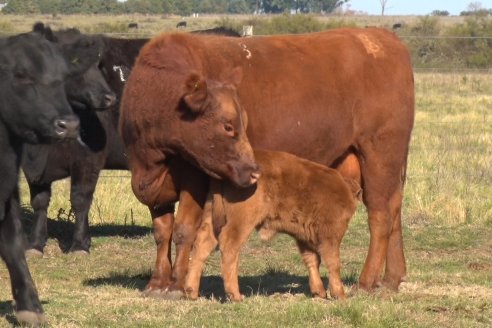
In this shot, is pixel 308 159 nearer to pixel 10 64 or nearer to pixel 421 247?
pixel 10 64

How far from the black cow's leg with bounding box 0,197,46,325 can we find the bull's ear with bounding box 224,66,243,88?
1.69 m

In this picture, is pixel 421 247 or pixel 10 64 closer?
pixel 10 64

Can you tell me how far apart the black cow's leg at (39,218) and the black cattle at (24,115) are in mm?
4086

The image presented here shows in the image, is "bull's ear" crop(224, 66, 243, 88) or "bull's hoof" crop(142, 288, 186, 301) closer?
"bull's ear" crop(224, 66, 243, 88)

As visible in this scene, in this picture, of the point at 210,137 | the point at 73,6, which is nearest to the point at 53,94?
the point at 210,137

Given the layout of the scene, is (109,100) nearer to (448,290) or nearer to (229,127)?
(229,127)

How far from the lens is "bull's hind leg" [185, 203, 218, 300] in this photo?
7699 mm

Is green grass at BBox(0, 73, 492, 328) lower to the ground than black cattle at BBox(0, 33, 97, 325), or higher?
lower

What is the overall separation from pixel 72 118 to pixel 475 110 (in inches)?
733

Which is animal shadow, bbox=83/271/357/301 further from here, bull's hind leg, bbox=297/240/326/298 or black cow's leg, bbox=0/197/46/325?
black cow's leg, bbox=0/197/46/325

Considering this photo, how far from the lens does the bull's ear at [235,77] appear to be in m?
7.60

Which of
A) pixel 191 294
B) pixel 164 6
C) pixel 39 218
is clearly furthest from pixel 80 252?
pixel 164 6

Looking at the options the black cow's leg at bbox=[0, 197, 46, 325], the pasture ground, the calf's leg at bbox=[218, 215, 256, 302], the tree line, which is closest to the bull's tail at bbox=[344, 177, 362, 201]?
the pasture ground

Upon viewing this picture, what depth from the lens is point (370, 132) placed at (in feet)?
27.7
